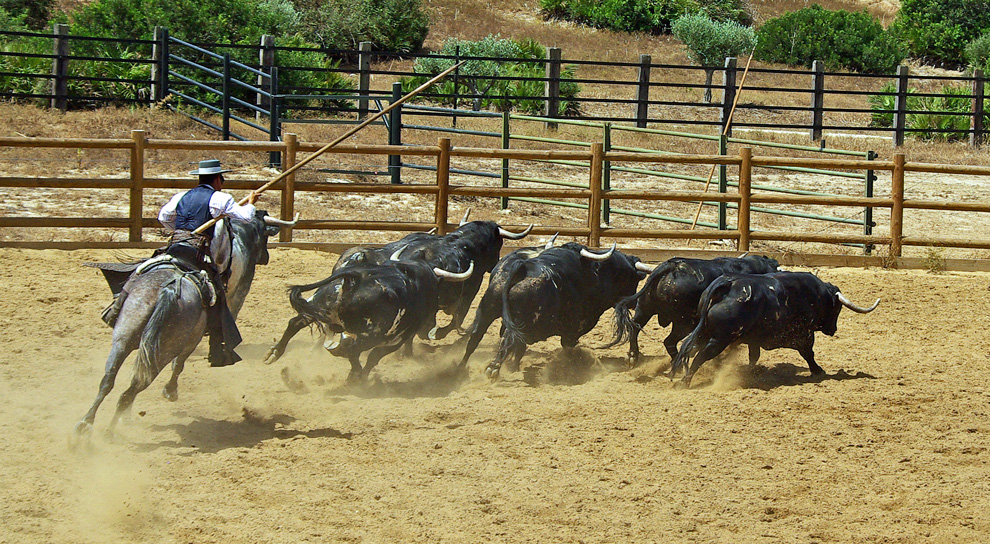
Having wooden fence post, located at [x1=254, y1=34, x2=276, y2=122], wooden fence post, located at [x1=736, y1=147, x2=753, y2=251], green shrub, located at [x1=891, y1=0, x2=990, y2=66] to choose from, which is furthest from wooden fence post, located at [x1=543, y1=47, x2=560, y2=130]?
green shrub, located at [x1=891, y1=0, x2=990, y2=66]

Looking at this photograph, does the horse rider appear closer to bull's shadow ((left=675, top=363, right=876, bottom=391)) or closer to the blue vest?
the blue vest

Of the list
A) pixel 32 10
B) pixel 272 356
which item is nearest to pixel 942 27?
pixel 32 10

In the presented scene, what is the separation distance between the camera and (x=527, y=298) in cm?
773

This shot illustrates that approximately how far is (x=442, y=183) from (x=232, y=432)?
622 centimetres

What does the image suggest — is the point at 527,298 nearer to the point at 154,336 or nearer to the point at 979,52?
the point at 154,336

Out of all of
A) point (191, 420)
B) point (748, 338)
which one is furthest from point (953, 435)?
point (191, 420)

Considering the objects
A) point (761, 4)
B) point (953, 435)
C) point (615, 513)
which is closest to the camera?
point (615, 513)

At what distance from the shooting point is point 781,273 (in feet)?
25.7

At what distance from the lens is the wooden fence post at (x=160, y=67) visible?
59.7 ft

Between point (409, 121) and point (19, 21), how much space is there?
31.3ft

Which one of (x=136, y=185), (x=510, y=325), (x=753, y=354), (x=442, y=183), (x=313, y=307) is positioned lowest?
(x=753, y=354)

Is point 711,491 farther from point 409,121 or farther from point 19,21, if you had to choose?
point 19,21

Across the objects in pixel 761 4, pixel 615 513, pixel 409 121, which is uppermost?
pixel 761 4

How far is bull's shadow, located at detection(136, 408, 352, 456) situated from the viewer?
580 cm
